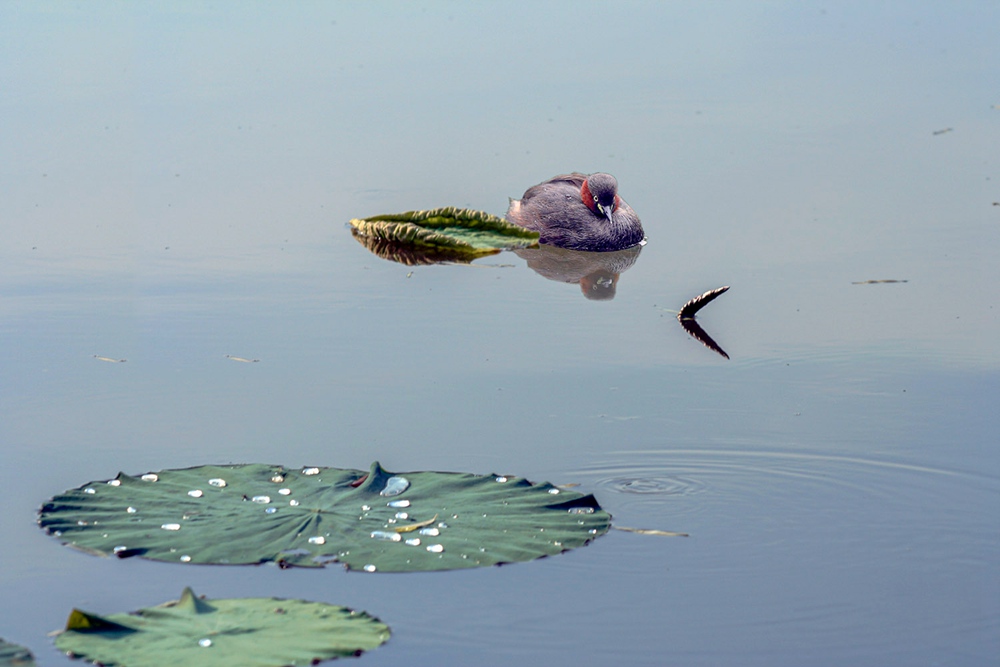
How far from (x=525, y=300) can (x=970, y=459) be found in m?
3.05

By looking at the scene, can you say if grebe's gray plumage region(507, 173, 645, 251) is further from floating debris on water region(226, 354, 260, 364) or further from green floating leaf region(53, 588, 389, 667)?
green floating leaf region(53, 588, 389, 667)

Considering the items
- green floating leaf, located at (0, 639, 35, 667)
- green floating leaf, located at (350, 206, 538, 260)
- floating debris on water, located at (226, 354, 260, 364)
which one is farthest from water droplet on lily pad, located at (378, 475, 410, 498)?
green floating leaf, located at (350, 206, 538, 260)

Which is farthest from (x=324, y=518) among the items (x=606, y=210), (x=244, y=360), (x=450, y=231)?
(x=606, y=210)

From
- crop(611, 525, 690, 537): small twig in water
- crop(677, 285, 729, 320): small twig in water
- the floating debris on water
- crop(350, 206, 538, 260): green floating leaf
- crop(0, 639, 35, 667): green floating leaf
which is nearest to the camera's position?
crop(0, 639, 35, 667): green floating leaf

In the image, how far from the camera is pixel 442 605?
406 cm

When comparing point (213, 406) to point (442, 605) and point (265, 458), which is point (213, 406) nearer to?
point (265, 458)

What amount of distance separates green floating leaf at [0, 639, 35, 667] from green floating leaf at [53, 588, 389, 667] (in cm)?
11

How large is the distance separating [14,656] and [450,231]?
19.4 feet

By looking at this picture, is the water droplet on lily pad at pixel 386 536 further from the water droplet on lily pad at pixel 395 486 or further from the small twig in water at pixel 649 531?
the small twig in water at pixel 649 531

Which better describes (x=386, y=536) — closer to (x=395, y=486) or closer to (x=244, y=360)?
(x=395, y=486)

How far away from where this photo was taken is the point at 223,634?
3.69m

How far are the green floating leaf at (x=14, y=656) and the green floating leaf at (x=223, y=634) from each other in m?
0.11

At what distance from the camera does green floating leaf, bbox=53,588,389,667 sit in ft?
11.7

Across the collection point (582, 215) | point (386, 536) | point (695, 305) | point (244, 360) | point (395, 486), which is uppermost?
point (582, 215)
